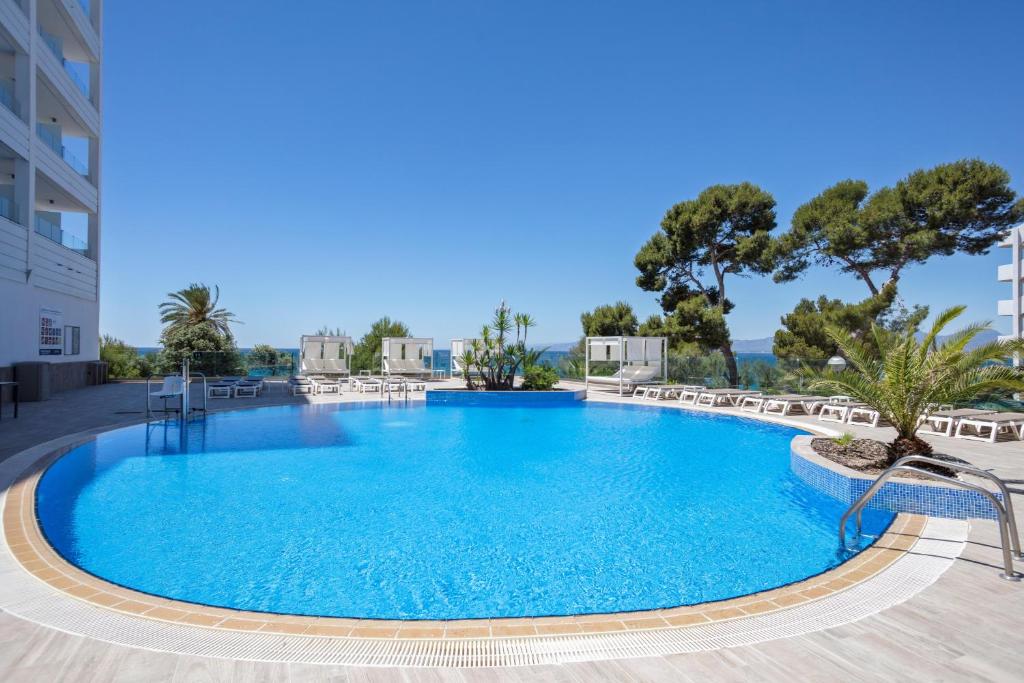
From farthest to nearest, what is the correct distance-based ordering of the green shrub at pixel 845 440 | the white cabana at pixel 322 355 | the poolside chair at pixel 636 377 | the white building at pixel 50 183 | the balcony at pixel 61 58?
the white cabana at pixel 322 355
the poolside chair at pixel 636 377
the balcony at pixel 61 58
the white building at pixel 50 183
the green shrub at pixel 845 440

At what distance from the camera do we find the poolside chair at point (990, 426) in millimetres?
→ 7957

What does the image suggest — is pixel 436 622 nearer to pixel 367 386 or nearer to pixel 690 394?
pixel 690 394

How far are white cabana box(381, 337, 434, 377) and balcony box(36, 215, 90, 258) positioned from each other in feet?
31.4

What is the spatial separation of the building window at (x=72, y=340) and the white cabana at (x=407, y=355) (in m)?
9.11

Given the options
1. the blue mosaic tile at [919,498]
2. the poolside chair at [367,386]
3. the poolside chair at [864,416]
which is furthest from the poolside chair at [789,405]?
the poolside chair at [367,386]

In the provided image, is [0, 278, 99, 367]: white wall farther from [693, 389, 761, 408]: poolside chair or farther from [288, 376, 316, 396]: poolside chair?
[693, 389, 761, 408]: poolside chair

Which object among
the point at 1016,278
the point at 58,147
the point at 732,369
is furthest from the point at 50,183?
the point at 1016,278

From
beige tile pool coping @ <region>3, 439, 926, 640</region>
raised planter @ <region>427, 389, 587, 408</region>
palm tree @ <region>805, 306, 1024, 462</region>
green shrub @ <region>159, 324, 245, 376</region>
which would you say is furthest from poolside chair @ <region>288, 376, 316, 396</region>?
palm tree @ <region>805, 306, 1024, 462</region>

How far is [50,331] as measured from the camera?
1407 centimetres

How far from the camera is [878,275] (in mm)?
18531

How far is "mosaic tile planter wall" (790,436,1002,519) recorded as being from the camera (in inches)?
176

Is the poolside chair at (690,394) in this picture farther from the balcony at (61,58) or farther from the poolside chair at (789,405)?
the balcony at (61,58)

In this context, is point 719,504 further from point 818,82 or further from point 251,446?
point 818,82

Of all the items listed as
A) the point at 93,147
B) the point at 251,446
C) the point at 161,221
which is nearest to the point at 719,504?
the point at 251,446
